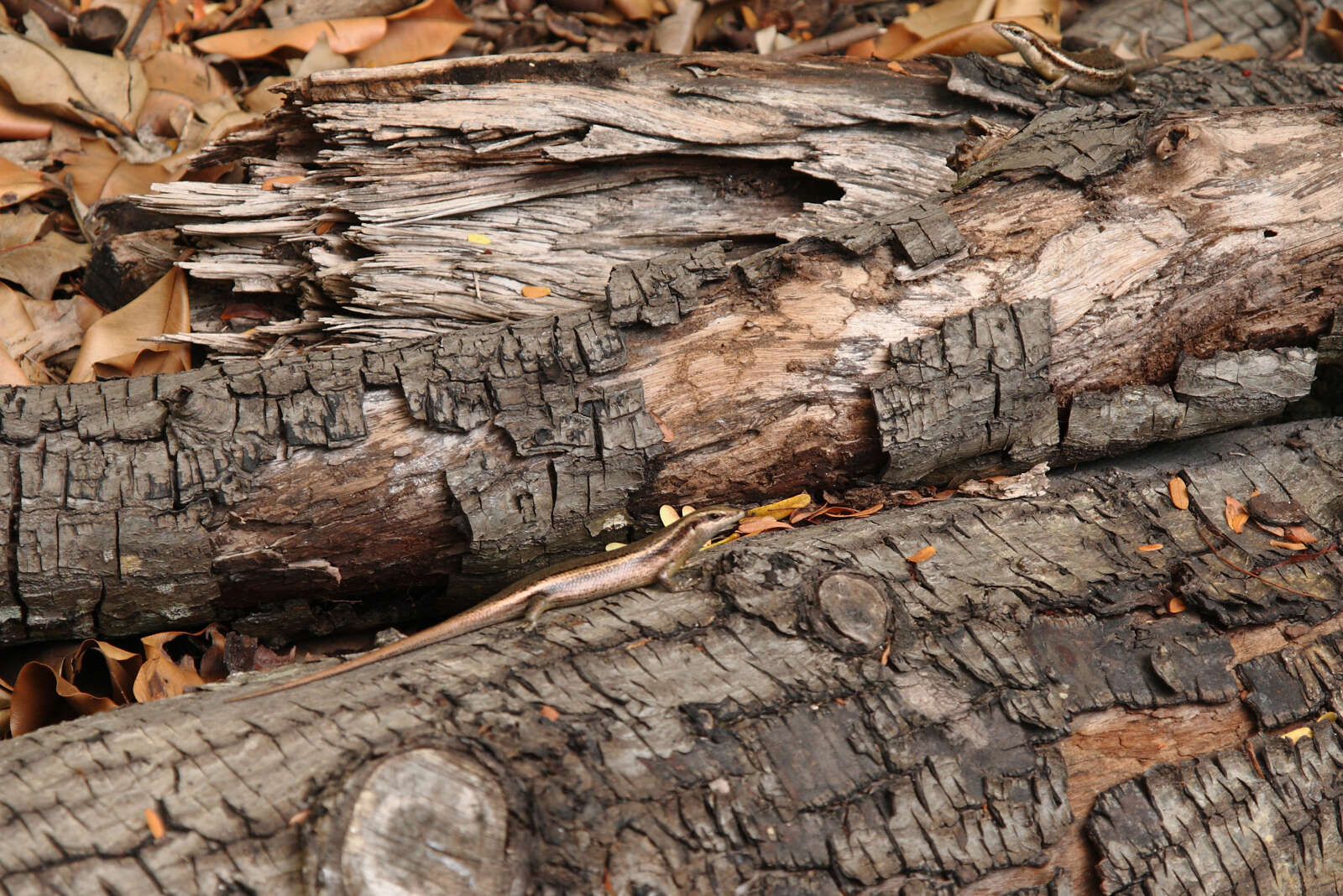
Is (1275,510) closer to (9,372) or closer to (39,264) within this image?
(9,372)

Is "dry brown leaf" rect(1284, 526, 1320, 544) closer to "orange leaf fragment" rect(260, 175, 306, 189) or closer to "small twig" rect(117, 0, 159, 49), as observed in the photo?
"orange leaf fragment" rect(260, 175, 306, 189)

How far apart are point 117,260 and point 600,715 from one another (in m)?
3.12

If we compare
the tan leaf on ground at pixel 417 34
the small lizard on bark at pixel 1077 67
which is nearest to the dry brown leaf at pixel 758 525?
the small lizard on bark at pixel 1077 67

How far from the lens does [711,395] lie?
3266 mm

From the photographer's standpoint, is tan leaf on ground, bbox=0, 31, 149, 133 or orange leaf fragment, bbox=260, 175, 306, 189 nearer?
orange leaf fragment, bbox=260, 175, 306, 189

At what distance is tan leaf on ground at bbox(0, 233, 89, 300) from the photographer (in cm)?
414

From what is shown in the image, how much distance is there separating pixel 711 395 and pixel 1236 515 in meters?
1.73

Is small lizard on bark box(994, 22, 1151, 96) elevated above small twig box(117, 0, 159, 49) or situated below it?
above

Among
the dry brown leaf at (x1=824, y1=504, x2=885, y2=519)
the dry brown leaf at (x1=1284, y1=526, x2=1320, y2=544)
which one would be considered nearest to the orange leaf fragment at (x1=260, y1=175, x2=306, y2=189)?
the dry brown leaf at (x1=824, y1=504, x2=885, y2=519)

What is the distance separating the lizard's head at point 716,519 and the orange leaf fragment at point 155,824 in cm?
167

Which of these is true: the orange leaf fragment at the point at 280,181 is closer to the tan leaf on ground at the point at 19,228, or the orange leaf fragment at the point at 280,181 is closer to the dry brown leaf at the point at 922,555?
the tan leaf on ground at the point at 19,228

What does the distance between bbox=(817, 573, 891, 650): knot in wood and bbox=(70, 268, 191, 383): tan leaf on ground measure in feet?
8.96

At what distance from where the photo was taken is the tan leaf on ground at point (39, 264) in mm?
4145

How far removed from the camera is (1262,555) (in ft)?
9.73
